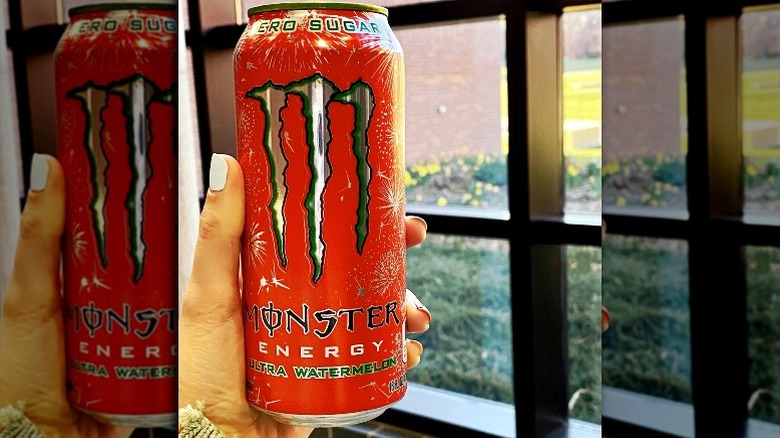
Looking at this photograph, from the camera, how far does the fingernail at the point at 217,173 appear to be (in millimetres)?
1097

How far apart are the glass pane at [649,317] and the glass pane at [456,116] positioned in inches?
9.9

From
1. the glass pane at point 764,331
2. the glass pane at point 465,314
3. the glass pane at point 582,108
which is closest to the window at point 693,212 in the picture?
the glass pane at point 764,331

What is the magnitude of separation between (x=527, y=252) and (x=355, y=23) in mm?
331

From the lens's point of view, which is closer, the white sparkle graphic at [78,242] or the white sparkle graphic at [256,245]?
the white sparkle graphic at [256,245]

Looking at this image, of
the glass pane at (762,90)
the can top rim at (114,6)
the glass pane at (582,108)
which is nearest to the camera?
the glass pane at (762,90)

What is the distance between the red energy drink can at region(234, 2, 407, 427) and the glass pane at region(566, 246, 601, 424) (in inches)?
8.7

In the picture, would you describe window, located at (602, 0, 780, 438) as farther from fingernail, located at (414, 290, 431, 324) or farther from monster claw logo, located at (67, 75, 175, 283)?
monster claw logo, located at (67, 75, 175, 283)

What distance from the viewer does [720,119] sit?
2.13 feet

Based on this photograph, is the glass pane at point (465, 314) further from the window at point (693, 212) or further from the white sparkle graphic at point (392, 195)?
the window at point (693, 212)

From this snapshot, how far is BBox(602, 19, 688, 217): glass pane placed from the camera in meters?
0.66

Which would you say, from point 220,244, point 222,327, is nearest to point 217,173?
point 220,244

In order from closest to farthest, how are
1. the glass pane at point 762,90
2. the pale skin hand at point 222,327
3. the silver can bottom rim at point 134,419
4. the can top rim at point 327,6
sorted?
the glass pane at point 762,90 < the can top rim at point 327,6 < the pale skin hand at point 222,327 < the silver can bottom rim at point 134,419

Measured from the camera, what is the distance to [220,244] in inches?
44.6

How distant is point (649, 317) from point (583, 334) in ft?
0.73
